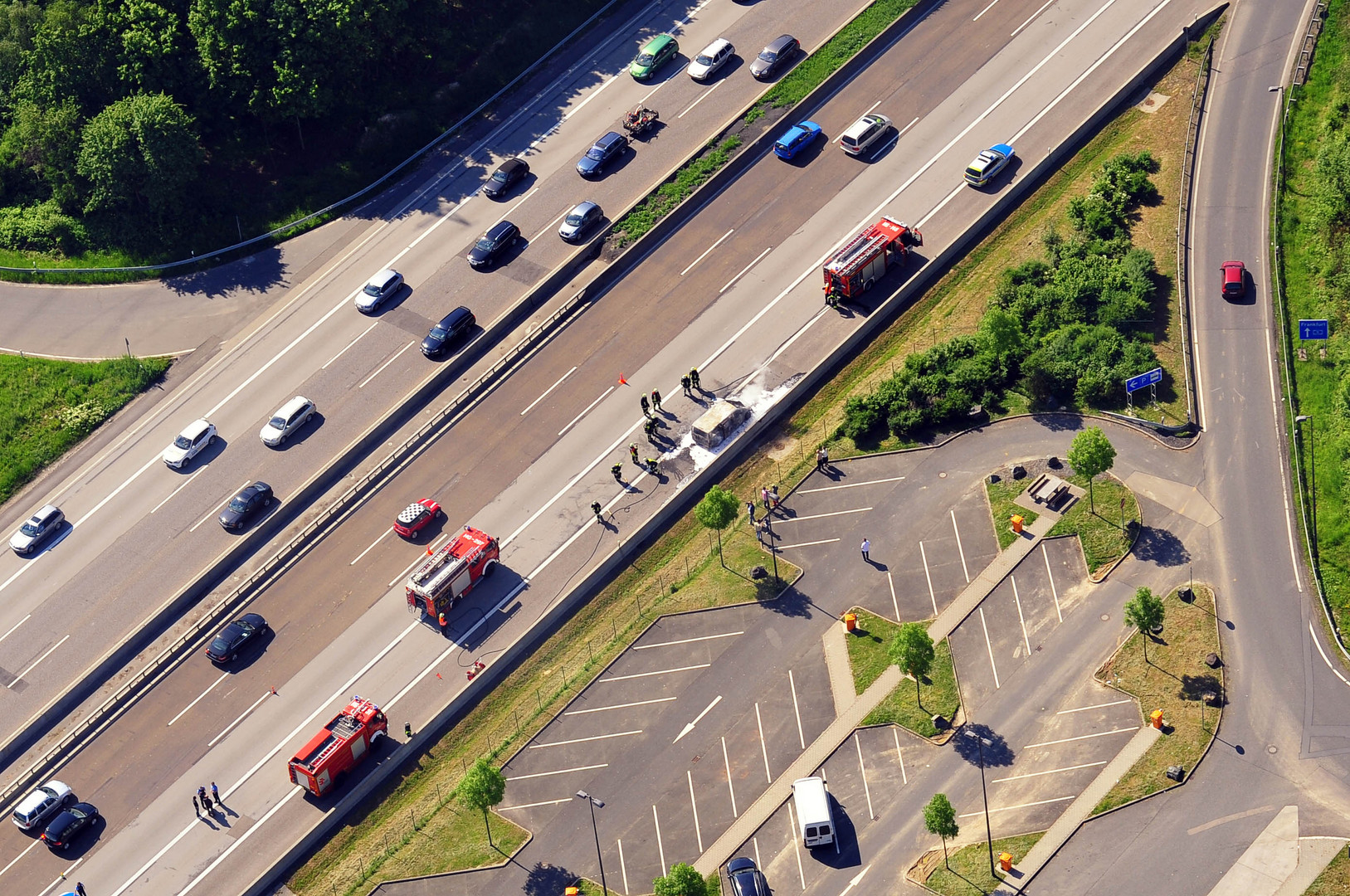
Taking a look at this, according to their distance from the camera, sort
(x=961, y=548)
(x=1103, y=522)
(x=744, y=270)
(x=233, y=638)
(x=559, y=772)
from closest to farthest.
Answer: (x=559, y=772) → (x=1103, y=522) → (x=961, y=548) → (x=233, y=638) → (x=744, y=270)

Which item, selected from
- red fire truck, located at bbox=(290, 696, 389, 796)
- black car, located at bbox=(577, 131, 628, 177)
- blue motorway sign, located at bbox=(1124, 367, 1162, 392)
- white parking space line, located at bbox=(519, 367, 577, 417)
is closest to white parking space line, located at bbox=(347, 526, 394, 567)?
red fire truck, located at bbox=(290, 696, 389, 796)

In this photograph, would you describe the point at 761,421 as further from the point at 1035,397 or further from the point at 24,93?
the point at 24,93

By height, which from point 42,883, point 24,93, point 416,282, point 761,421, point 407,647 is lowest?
point 42,883

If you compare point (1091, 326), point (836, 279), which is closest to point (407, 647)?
point (836, 279)

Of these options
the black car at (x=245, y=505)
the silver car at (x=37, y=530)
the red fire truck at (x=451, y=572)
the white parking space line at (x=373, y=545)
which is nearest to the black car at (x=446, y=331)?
the white parking space line at (x=373, y=545)

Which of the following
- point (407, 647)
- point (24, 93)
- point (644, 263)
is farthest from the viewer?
point (24, 93)

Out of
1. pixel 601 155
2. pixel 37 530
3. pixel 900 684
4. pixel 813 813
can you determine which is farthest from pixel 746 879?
pixel 601 155

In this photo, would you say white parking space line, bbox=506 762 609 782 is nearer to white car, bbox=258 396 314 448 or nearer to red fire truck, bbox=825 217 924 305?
white car, bbox=258 396 314 448

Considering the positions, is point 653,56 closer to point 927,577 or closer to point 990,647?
point 927,577
